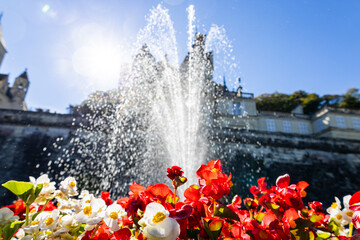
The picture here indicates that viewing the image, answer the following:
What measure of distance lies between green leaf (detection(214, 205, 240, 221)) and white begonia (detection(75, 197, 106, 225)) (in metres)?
0.50

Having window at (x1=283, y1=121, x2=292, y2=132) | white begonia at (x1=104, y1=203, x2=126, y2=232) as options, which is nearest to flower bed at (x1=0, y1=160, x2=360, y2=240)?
white begonia at (x1=104, y1=203, x2=126, y2=232)

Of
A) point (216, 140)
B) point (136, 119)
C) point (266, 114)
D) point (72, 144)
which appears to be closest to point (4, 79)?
point (72, 144)

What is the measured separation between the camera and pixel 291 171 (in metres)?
12.3

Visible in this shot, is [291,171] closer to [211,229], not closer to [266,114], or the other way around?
[211,229]

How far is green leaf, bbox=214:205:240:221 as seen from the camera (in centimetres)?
93

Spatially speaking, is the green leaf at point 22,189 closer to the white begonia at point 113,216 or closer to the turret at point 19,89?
the white begonia at point 113,216

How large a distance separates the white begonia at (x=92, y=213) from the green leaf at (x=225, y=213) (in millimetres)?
499

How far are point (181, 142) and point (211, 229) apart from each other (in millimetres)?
8584

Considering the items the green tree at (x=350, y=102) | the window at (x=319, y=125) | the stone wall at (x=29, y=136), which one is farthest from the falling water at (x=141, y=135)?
the green tree at (x=350, y=102)

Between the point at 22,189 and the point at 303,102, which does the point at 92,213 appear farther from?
the point at 303,102

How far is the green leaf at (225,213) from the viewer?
0.93 metres

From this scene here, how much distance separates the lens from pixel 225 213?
3.08 feet

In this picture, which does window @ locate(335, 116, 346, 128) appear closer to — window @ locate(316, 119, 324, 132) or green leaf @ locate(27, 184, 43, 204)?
window @ locate(316, 119, 324, 132)

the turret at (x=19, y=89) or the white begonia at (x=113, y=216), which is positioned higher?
the turret at (x=19, y=89)
